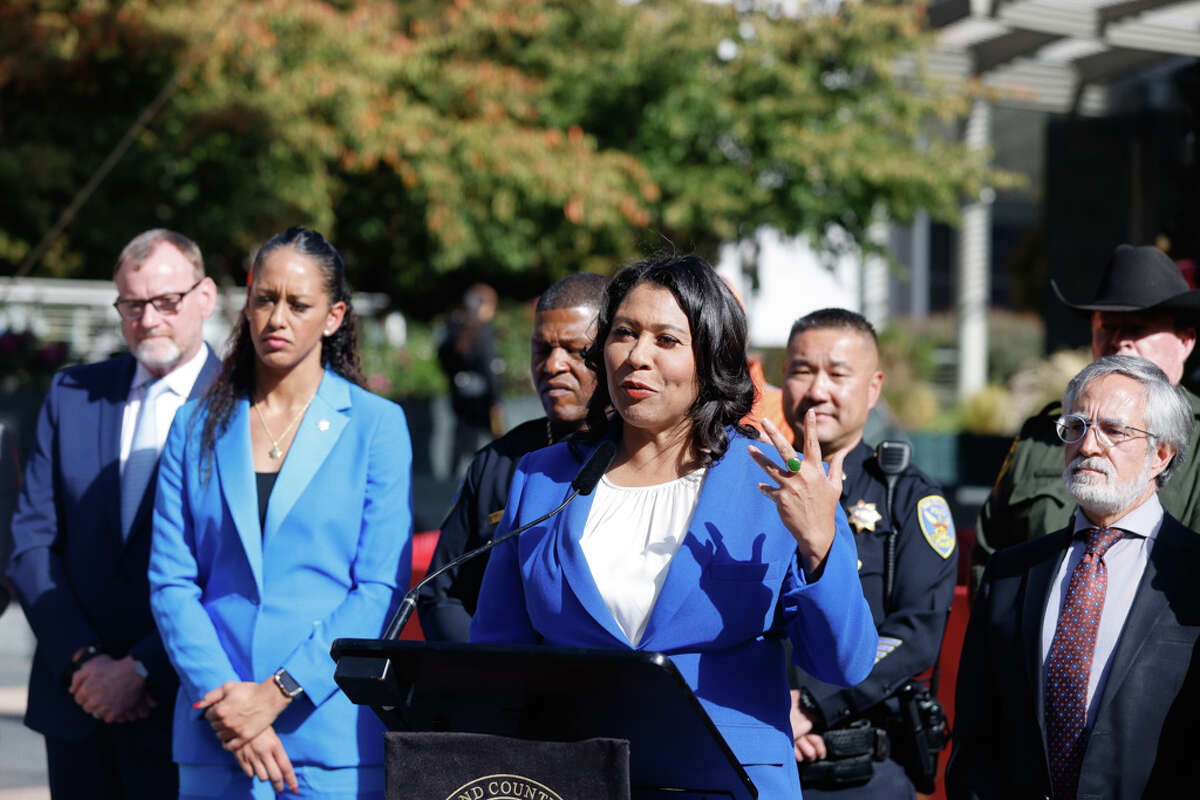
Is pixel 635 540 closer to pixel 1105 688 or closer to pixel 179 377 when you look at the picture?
pixel 1105 688

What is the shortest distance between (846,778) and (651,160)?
1161 cm

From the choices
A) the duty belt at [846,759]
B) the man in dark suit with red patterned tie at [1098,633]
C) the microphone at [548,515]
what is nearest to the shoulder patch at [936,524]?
the duty belt at [846,759]

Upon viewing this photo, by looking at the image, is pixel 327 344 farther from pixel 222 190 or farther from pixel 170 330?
pixel 222 190

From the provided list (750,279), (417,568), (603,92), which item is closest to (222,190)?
(603,92)

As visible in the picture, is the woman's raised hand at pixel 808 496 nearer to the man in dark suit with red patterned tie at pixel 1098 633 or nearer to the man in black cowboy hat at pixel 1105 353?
the man in dark suit with red patterned tie at pixel 1098 633

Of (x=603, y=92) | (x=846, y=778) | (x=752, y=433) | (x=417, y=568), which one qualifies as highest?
(x=603, y=92)

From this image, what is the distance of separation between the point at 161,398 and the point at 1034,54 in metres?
13.0

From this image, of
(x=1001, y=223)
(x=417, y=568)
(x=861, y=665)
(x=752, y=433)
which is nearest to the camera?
(x=861, y=665)

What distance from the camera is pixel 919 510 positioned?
3908 mm

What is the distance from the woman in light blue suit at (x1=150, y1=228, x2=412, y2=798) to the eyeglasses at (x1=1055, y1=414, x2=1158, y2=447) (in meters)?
1.80

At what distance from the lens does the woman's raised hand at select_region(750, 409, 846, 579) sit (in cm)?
247

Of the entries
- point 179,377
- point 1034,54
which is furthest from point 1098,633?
point 1034,54

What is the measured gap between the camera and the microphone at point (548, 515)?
258 centimetres

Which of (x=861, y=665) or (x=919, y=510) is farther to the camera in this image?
(x=919, y=510)
